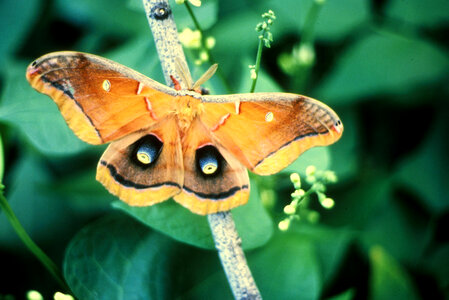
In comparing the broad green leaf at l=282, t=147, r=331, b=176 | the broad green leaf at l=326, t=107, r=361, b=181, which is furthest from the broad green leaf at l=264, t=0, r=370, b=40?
the broad green leaf at l=282, t=147, r=331, b=176

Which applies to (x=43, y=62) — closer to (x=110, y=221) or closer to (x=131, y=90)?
(x=131, y=90)

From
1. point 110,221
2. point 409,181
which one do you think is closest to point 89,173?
point 110,221

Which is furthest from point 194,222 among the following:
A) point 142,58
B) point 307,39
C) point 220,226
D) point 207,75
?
point 307,39

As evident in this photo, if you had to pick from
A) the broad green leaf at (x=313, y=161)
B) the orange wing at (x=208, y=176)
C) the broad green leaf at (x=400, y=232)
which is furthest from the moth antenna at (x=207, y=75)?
the broad green leaf at (x=400, y=232)

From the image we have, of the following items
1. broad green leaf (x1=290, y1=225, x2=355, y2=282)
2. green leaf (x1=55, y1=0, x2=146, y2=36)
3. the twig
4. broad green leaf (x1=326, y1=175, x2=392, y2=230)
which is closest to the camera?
the twig

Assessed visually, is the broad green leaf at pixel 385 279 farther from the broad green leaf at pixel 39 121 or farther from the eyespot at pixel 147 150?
the broad green leaf at pixel 39 121

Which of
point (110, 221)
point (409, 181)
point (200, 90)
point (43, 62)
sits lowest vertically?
point (409, 181)

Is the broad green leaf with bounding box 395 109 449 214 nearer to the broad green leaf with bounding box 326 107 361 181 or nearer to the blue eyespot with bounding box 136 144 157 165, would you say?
the broad green leaf with bounding box 326 107 361 181
